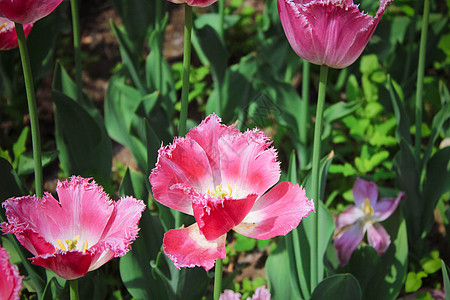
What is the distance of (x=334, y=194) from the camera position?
1.92 m

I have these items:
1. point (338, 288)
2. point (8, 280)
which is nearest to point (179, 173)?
point (8, 280)

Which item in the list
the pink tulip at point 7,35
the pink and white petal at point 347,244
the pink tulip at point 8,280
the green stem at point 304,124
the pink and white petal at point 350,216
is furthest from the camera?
the green stem at point 304,124

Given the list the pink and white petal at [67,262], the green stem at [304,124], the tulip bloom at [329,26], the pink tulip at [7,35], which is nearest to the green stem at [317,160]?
the tulip bloom at [329,26]

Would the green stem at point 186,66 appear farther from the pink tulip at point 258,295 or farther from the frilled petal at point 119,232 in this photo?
the pink tulip at point 258,295

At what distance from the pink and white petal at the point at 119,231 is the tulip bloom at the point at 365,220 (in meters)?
0.74

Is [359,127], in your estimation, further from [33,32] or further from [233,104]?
[33,32]

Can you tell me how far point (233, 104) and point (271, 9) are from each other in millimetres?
380

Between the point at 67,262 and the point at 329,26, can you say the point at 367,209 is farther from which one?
the point at 67,262

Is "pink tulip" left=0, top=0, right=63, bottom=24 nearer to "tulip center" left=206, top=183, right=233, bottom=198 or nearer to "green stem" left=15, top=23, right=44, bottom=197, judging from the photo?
"green stem" left=15, top=23, right=44, bottom=197

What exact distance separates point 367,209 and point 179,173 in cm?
80

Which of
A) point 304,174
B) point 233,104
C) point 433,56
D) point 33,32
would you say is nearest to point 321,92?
point 304,174

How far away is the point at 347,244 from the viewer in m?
1.47

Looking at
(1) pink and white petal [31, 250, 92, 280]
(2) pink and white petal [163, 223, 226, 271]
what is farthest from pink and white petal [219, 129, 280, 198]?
(1) pink and white petal [31, 250, 92, 280]

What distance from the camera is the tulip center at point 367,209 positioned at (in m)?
1.52
